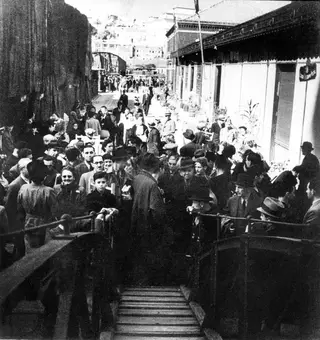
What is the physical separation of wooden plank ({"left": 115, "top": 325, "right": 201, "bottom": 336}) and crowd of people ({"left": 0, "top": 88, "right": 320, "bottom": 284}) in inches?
41.3

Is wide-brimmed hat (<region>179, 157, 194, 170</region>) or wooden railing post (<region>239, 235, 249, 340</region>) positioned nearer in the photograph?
wooden railing post (<region>239, 235, 249, 340</region>)

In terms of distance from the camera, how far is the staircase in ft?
15.2

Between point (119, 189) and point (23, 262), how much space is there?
8.29 feet

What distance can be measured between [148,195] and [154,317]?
1327 mm

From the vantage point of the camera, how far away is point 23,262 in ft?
10.5

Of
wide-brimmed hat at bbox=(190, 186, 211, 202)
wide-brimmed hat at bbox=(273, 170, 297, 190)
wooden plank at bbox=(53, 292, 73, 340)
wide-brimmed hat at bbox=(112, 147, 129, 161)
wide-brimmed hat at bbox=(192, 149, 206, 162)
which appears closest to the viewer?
wooden plank at bbox=(53, 292, 73, 340)

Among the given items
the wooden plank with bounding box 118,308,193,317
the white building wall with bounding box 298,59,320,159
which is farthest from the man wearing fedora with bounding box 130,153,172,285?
the white building wall with bounding box 298,59,320,159

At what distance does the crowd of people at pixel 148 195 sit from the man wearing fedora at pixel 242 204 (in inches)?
0.4

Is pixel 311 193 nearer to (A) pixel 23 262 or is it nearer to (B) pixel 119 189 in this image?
(B) pixel 119 189

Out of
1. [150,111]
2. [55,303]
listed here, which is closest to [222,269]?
[55,303]

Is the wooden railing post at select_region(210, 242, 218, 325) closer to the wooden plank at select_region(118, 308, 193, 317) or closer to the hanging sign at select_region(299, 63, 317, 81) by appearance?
the wooden plank at select_region(118, 308, 193, 317)

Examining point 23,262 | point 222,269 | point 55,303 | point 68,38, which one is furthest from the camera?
point 68,38

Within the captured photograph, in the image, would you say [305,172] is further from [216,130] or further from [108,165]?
[216,130]

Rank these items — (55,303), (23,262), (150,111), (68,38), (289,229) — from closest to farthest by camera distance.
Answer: (23,262) < (55,303) < (289,229) < (68,38) < (150,111)
